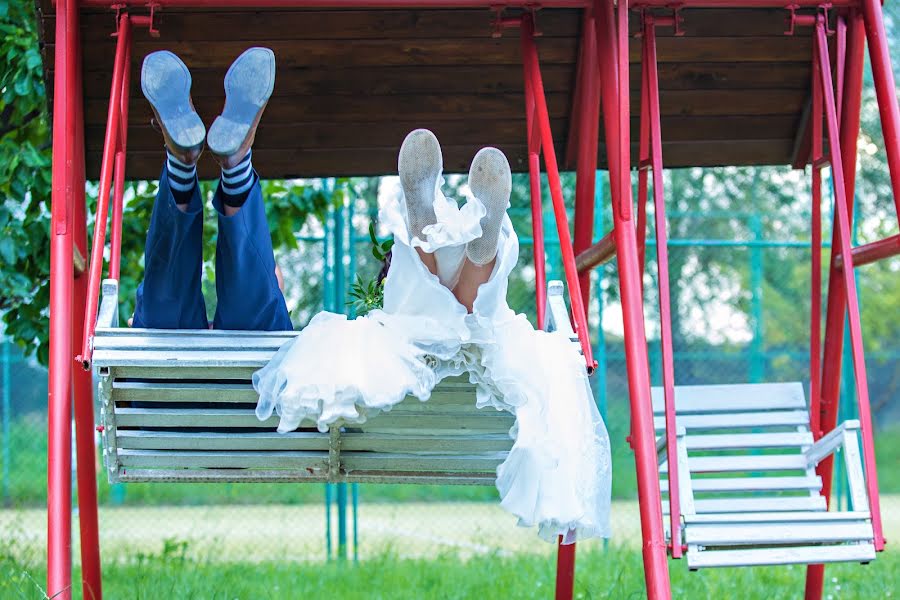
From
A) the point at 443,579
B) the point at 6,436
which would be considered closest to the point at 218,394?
the point at 443,579

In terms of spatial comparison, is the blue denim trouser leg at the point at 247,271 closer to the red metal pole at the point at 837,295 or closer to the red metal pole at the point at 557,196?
the red metal pole at the point at 557,196

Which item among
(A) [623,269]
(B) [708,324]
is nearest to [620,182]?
(A) [623,269]

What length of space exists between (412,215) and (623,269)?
852 millimetres

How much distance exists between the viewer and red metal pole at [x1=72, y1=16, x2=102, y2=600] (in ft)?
14.5

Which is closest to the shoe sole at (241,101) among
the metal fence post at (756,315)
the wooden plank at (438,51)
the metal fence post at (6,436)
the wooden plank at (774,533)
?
the wooden plank at (438,51)

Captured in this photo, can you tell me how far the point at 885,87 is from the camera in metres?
4.06

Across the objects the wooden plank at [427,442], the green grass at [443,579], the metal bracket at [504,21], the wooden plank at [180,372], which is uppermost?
the metal bracket at [504,21]

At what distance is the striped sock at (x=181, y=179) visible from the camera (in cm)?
349

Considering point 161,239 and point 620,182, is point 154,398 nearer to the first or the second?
point 161,239

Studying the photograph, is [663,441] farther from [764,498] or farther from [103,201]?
[103,201]

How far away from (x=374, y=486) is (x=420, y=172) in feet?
27.2

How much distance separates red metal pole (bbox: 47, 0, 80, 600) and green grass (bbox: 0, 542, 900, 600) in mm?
1775

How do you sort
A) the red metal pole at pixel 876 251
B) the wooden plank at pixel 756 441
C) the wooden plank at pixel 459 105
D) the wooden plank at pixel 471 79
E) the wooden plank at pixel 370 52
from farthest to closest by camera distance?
1. the wooden plank at pixel 459 105
2. the wooden plank at pixel 471 79
3. the wooden plank at pixel 370 52
4. the wooden plank at pixel 756 441
5. the red metal pole at pixel 876 251

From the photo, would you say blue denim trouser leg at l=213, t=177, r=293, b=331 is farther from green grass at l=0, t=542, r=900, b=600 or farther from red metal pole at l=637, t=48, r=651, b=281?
green grass at l=0, t=542, r=900, b=600
